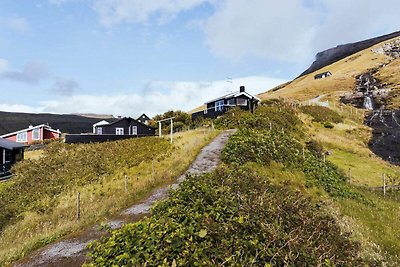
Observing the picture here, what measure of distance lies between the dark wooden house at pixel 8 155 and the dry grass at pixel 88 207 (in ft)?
76.2

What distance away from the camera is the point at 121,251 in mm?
6164

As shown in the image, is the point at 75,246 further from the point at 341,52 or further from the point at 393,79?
the point at 341,52

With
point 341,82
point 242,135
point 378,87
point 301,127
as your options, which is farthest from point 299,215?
point 341,82

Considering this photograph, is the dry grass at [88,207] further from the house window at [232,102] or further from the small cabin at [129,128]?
the small cabin at [129,128]

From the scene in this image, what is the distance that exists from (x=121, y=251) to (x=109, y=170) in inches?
777

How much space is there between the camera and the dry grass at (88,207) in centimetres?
1038

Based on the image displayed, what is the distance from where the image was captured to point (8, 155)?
42562 millimetres

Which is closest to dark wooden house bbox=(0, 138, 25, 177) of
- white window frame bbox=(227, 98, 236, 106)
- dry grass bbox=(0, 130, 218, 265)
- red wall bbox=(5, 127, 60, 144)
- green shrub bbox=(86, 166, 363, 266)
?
dry grass bbox=(0, 130, 218, 265)

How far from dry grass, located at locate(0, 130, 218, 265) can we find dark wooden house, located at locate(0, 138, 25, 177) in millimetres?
23237

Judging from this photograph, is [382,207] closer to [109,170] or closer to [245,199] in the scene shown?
[245,199]

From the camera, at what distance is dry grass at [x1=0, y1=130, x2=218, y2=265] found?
10383mm

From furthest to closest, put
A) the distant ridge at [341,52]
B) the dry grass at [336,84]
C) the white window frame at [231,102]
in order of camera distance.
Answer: the distant ridge at [341,52]
the dry grass at [336,84]
the white window frame at [231,102]

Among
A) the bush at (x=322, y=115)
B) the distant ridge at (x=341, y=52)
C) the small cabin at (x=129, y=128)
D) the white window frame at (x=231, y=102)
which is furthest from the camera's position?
the distant ridge at (x=341, y=52)

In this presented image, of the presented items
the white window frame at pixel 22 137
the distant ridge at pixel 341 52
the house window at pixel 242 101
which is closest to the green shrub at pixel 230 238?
the house window at pixel 242 101
